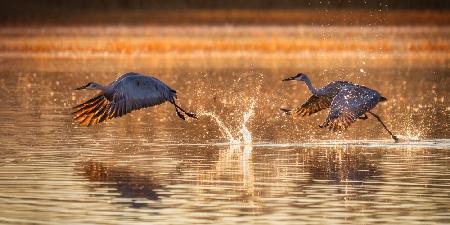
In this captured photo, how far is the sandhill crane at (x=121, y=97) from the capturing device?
21.5 m

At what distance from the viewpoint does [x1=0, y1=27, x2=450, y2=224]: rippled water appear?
16.0 m

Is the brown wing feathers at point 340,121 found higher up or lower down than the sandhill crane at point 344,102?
lower down

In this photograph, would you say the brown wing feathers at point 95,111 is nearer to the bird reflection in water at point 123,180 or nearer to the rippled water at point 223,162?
the rippled water at point 223,162

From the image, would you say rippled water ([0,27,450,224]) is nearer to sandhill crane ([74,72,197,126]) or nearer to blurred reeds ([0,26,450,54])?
sandhill crane ([74,72,197,126])

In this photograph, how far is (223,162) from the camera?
20.4 meters

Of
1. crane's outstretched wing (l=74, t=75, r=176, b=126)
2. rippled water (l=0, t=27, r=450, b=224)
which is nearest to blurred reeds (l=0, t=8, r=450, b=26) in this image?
rippled water (l=0, t=27, r=450, b=224)

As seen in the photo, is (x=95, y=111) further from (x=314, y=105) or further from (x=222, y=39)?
(x=222, y=39)

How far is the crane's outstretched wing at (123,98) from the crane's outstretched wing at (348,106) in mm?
2120

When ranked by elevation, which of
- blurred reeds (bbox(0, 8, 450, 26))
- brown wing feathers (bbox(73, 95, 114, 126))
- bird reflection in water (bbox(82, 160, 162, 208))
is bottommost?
bird reflection in water (bbox(82, 160, 162, 208))

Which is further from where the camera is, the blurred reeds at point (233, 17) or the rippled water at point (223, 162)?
the blurred reeds at point (233, 17)

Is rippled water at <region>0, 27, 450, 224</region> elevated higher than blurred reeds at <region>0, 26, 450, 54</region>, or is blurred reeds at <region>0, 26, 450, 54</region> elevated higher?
blurred reeds at <region>0, 26, 450, 54</region>

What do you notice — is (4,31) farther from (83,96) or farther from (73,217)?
(73,217)

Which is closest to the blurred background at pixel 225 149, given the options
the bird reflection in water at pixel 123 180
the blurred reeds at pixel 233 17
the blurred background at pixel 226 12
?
the bird reflection in water at pixel 123 180

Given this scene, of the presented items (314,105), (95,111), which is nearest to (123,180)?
(95,111)
